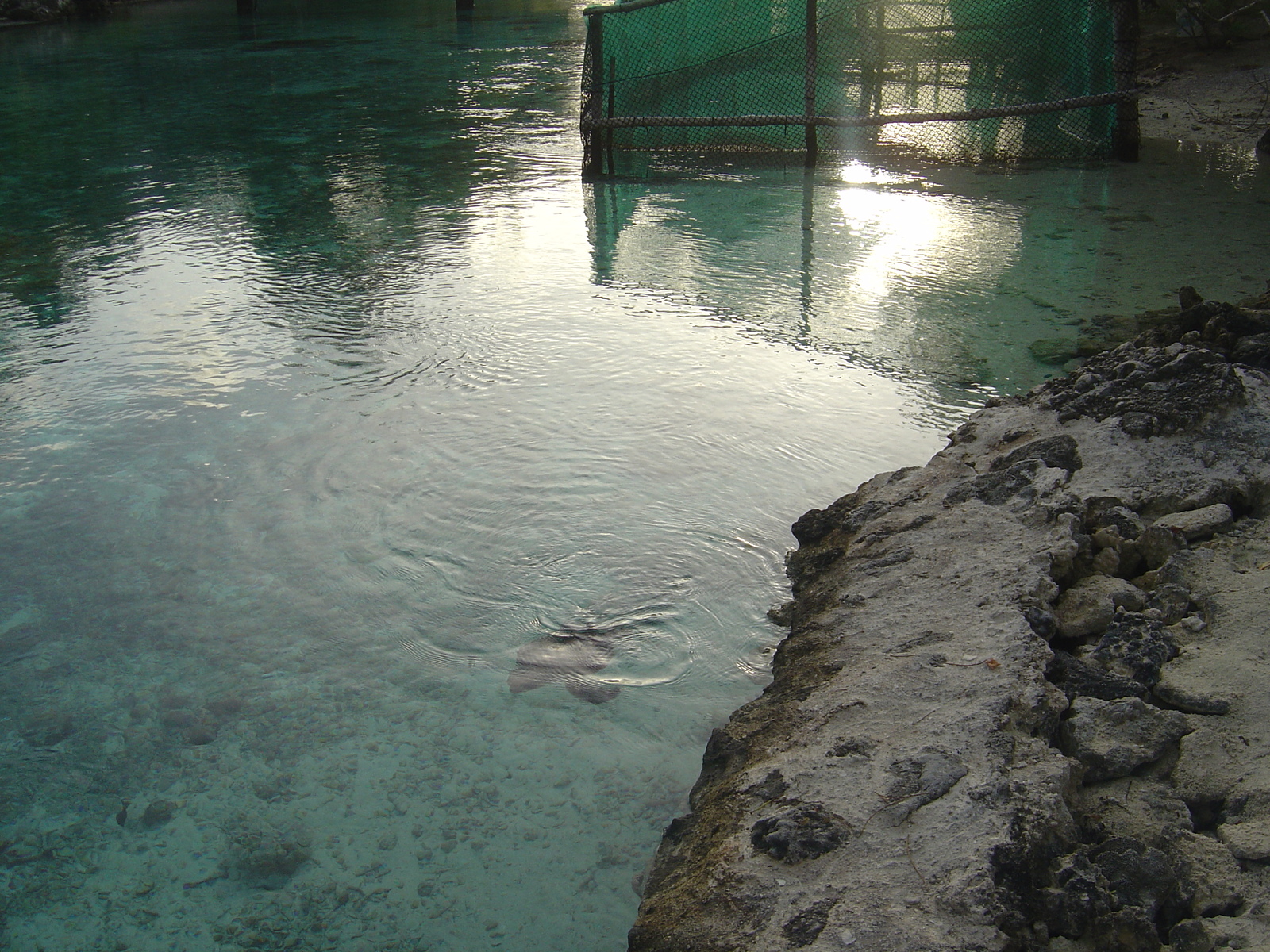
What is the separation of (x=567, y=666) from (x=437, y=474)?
Result: 1.29 m

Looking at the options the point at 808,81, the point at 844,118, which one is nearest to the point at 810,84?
the point at 808,81

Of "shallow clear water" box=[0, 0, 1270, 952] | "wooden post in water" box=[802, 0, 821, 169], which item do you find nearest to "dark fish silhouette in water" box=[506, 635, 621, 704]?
"shallow clear water" box=[0, 0, 1270, 952]

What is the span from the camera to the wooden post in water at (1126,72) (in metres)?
7.79

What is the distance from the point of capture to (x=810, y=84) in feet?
27.5

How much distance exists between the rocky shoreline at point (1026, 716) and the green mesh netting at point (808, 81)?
225 inches

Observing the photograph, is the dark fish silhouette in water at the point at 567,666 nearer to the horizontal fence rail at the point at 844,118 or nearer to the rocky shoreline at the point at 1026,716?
the rocky shoreline at the point at 1026,716

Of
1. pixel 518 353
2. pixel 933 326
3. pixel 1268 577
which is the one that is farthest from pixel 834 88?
pixel 1268 577

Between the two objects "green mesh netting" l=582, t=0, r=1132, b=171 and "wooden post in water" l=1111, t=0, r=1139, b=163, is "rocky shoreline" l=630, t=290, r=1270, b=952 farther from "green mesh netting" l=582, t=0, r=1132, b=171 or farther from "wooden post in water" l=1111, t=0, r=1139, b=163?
"green mesh netting" l=582, t=0, r=1132, b=171

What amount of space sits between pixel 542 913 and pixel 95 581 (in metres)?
2.12

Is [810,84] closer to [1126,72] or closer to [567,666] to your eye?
[1126,72]

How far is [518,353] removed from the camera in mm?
5023

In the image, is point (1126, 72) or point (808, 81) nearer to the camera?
point (1126, 72)

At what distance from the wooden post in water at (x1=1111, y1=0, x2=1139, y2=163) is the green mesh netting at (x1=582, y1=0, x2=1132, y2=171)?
0.12ft

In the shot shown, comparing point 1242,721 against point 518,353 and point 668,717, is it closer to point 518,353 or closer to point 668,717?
point 668,717
